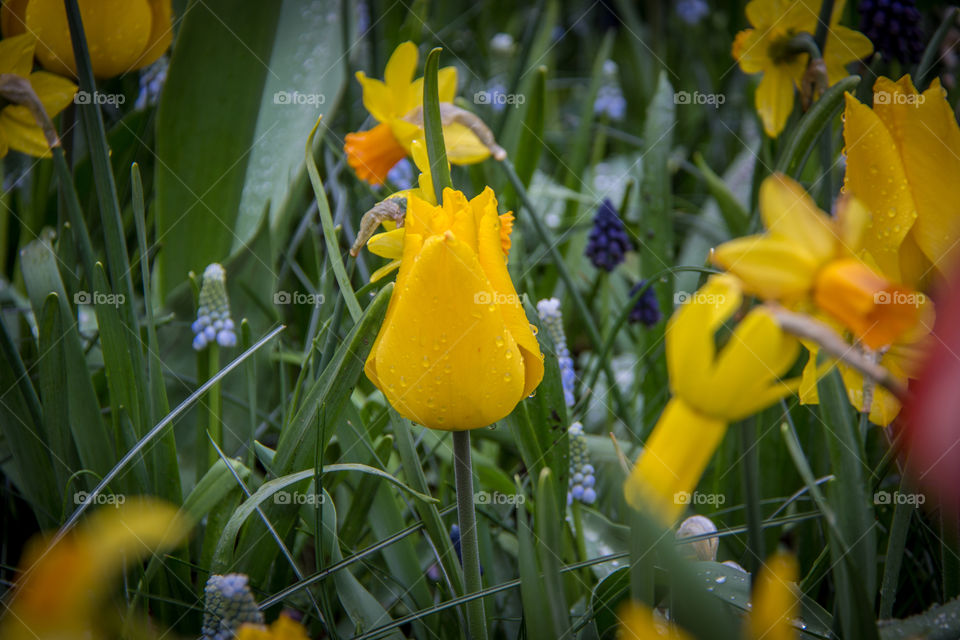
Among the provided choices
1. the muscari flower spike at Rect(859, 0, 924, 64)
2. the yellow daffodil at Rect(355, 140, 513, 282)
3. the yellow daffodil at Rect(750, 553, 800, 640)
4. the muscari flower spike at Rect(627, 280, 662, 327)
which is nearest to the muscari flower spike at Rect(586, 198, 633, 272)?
the muscari flower spike at Rect(627, 280, 662, 327)

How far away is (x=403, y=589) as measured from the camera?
77 centimetres

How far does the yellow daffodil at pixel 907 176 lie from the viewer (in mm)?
502

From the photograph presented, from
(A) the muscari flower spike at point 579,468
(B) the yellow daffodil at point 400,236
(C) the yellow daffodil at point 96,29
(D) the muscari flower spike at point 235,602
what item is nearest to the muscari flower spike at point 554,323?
(A) the muscari flower spike at point 579,468

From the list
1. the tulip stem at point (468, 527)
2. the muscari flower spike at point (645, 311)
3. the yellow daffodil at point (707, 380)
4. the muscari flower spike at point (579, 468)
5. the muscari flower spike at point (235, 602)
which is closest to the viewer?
the yellow daffodil at point (707, 380)

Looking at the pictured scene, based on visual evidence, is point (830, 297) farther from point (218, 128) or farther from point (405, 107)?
point (218, 128)

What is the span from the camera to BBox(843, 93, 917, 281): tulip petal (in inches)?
20.0

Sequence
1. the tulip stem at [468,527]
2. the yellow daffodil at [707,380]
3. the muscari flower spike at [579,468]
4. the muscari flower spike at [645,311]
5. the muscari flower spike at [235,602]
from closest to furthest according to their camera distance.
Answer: the yellow daffodil at [707,380], the muscari flower spike at [235,602], the tulip stem at [468,527], the muscari flower spike at [579,468], the muscari flower spike at [645,311]

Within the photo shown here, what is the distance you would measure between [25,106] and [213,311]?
33 centimetres

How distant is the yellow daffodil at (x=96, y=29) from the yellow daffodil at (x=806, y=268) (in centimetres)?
91

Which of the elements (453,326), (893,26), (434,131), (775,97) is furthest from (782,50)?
(453,326)

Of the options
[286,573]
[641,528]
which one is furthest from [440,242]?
[286,573]

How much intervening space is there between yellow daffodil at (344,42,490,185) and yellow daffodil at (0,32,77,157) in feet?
1.24

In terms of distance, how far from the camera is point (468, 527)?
0.56 m

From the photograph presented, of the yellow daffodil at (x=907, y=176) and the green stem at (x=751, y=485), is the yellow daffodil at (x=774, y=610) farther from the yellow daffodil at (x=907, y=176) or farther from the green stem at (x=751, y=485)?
the yellow daffodil at (x=907, y=176)
